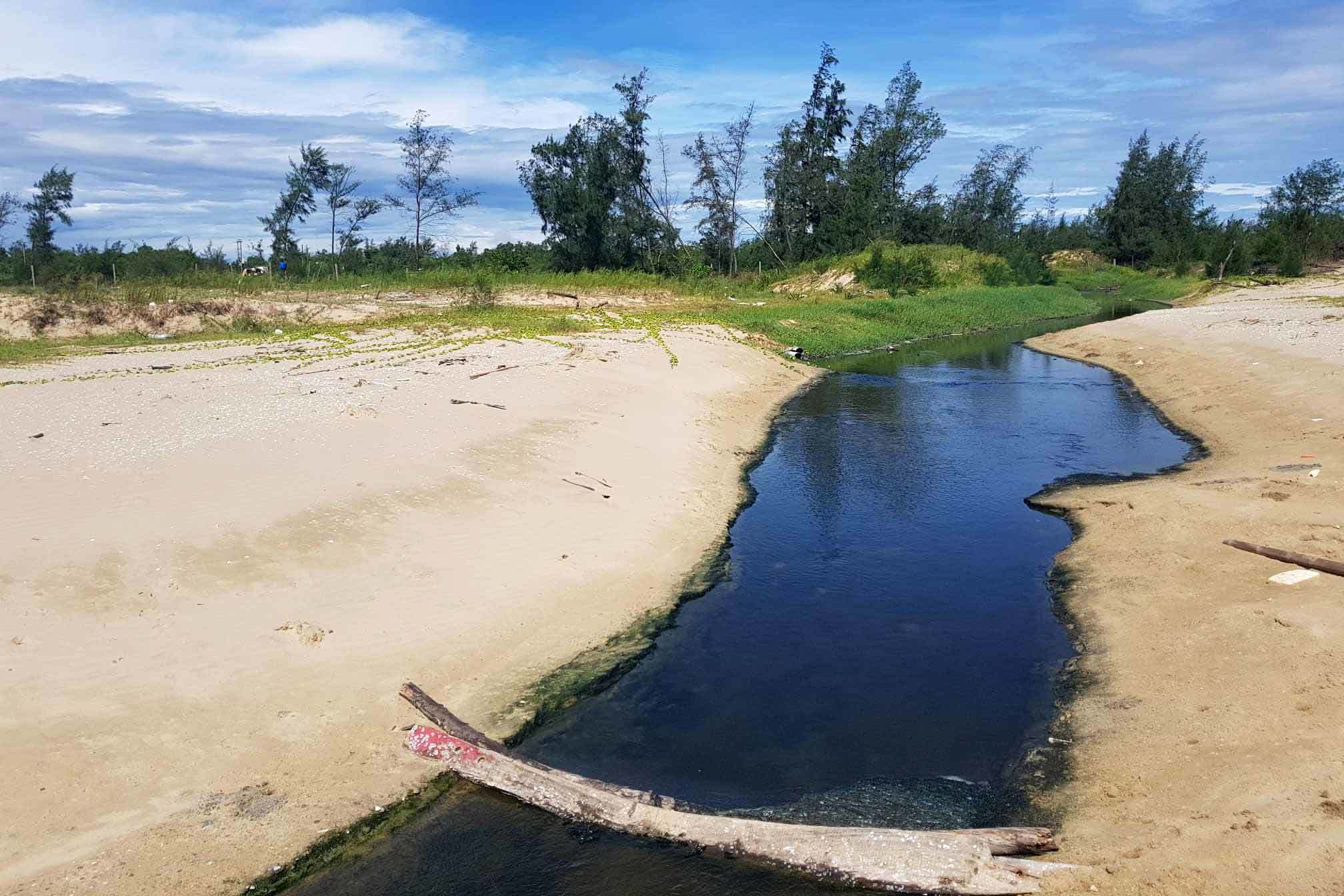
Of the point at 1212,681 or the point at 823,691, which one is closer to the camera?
the point at 1212,681

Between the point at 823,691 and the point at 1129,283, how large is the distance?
77986 millimetres

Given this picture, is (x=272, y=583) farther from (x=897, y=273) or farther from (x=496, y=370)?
(x=897, y=273)

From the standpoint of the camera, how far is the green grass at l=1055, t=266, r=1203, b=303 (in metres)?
61.6

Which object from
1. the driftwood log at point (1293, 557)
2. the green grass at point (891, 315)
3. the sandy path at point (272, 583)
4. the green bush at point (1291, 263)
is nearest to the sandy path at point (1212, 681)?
the driftwood log at point (1293, 557)

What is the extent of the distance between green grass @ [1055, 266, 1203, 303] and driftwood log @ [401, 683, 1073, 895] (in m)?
60.6

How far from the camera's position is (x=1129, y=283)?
250 ft

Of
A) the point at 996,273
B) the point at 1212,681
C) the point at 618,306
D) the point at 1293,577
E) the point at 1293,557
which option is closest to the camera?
the point at 1212,681

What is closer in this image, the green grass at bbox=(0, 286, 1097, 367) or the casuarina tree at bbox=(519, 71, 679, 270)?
the green grass at bbox=(0, 286, 1097, 367)

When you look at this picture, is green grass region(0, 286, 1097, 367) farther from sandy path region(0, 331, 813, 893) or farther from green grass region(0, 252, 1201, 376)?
sandy path region(0, 331, 813, 893)

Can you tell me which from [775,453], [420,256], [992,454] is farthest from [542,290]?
[992,454]

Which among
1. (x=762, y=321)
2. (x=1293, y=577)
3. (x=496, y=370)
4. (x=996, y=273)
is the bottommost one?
(x=1293, y=577)

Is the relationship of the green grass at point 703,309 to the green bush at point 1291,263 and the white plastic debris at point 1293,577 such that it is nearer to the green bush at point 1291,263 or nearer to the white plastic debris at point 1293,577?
the green bush at point 1291,263

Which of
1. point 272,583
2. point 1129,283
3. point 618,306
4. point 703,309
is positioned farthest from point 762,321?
point 1129,283

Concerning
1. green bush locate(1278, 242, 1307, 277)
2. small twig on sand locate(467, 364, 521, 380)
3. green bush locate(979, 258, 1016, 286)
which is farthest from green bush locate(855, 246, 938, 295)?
small twig on sand locate(467, 364, 521, 380)
